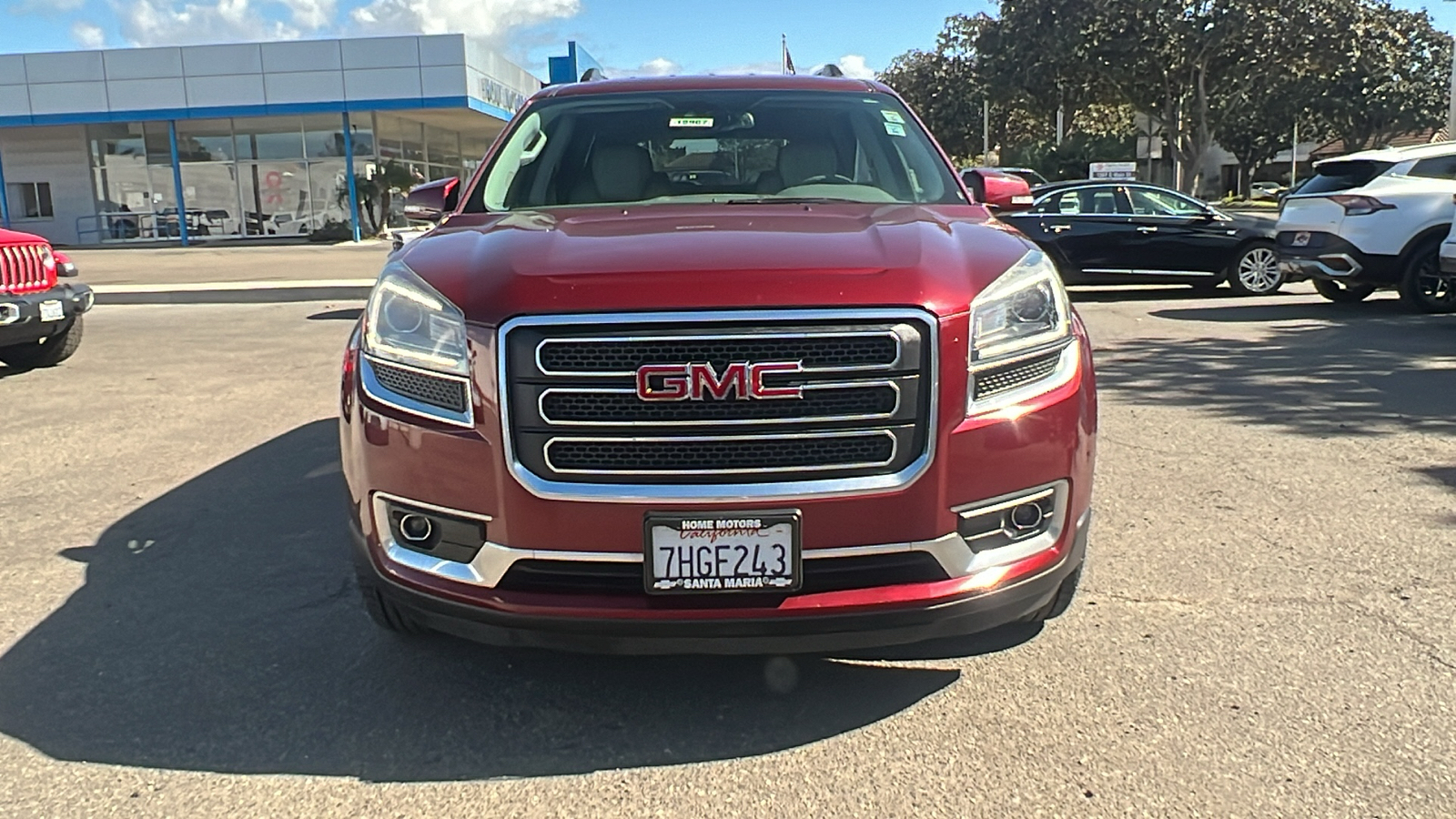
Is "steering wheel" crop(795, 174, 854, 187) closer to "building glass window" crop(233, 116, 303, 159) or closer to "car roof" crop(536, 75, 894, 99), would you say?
"car roof" crop(536, 75, 894, 99)

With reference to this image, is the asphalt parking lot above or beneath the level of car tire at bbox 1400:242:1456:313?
beneath

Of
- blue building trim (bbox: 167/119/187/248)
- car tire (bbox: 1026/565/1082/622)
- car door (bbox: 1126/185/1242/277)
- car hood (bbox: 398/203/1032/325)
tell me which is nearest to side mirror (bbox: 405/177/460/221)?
car hood (bbox: 398/203/1032/325)

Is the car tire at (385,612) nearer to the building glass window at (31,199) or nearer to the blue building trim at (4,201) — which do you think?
the blue building trim at (4,201)

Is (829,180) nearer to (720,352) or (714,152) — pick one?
(714,152)

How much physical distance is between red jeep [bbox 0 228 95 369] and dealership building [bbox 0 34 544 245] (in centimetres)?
2283

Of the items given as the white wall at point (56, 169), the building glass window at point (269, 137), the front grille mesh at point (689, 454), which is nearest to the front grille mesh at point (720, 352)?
the front grille mesh at point (689, 454)

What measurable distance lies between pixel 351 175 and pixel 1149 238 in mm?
24337

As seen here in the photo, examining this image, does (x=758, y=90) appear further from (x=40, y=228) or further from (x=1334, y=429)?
(x=40, y=228)

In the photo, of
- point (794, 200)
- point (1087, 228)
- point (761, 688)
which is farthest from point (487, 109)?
point (761, 688)

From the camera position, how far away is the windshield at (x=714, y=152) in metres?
4.11

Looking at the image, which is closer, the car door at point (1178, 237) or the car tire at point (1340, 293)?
the car tire at point (1340, 293)

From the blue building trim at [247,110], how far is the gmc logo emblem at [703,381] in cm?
2967

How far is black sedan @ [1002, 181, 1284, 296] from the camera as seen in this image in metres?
13.1

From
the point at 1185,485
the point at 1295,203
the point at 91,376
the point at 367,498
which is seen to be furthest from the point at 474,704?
the point at 1295,203
